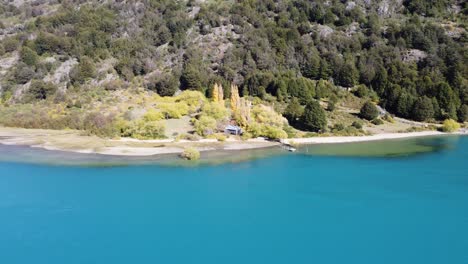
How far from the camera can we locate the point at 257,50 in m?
116

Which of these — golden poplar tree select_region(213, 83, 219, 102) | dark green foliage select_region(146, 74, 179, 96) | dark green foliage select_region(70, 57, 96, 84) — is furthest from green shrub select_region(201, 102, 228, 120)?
dark green foliage select_region(70, 57, 96, 84)

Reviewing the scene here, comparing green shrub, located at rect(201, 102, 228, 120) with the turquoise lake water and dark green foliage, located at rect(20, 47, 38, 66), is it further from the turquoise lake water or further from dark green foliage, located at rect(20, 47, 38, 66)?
dark green foliage, located at rect(20, 47, 38, 66)

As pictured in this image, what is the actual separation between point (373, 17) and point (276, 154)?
85.9 m

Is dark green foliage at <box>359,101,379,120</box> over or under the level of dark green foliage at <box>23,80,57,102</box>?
under

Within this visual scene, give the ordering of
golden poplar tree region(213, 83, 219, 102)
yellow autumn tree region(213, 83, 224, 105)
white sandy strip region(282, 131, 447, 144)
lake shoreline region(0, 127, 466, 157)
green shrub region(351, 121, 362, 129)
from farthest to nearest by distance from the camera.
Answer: golden poplar tree region(213, 83, 219, 102), yellow autumn tree region(213, 83, 224, 105), green shrub region(351, 121, 362, 129), white sandy strip region(282, 131, 447, 144), lake shoreline region(0, 127, 466, 157)

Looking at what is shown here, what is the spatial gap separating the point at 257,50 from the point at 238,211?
277 feet

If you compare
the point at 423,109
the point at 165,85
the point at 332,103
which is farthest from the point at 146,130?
the point at 423,109

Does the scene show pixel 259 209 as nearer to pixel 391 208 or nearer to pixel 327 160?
pixel 391 208

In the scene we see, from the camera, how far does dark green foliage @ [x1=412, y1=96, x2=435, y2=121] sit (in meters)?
83.3

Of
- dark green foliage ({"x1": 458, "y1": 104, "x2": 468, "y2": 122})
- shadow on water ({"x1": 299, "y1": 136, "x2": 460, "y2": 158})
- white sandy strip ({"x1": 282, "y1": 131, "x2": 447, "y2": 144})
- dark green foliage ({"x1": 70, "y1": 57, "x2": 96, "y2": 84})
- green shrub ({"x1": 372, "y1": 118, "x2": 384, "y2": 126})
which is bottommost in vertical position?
shadow on water ({"x1": 299, "y1": 136, "x2": 460, "y2": 158})

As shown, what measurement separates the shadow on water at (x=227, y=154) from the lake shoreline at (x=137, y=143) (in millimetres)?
2009

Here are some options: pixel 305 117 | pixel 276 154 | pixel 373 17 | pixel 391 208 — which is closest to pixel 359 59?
pixel 373 17

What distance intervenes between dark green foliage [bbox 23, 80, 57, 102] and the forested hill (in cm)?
29

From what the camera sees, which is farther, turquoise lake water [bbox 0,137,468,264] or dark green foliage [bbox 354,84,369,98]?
dark green foliage [bbox 354,84,369,98]
